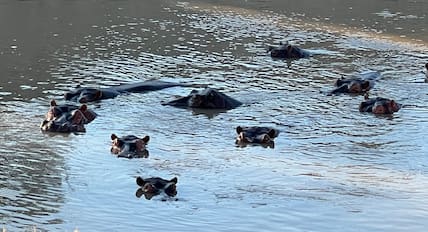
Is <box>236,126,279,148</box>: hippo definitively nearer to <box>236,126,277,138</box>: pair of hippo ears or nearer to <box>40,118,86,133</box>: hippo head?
<box>236,126,277,138</box>: pair of hippo ears

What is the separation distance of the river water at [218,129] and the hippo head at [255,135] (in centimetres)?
12

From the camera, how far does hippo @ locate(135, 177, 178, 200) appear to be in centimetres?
776

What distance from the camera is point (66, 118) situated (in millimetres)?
10180

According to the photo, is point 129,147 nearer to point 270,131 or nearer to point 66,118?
point 66,118

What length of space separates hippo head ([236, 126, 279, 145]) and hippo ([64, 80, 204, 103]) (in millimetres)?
2480

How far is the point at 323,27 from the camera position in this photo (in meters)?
18.5

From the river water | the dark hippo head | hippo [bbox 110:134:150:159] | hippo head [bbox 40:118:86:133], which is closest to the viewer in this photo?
the river water

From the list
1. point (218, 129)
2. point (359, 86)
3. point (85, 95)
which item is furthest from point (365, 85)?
point (85, 95)

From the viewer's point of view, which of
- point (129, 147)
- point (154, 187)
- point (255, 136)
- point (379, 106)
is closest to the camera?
point (154, 187)

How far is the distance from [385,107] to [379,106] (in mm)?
91

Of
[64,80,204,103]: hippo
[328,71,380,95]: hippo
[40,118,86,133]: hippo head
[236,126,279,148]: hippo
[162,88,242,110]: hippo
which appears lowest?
[64,80,204,103]: hippo

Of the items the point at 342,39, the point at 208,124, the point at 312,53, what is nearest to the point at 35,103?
the point at 208,124

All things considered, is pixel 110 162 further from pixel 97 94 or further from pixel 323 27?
pixel 323 27

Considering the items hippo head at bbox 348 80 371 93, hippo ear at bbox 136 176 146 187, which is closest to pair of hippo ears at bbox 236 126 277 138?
hippo ear at bbox 136 176 146 187
